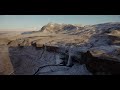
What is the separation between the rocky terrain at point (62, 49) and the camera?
2.92m

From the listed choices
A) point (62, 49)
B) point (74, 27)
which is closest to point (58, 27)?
point (74, 27)

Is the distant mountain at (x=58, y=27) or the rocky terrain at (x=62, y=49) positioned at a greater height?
the distant mountain at (x=58, y=27)

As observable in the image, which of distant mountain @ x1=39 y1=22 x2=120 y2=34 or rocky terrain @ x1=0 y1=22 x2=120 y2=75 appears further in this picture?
distant mountain @ x1=39 y1=22 x2=120 y2=34

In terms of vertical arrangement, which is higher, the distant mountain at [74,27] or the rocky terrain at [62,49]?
the distant mountain at [74,27]

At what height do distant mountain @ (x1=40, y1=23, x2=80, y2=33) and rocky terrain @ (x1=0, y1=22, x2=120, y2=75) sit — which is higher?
distant mountain @ (x1=40, y1=23, x2=80, y2=33)

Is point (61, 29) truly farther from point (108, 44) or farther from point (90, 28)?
point (108, 44)

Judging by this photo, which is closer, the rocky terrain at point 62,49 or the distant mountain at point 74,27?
the rocky terrain at point 62,49

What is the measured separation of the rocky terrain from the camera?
2.92 metres

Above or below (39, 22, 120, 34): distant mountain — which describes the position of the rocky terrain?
below

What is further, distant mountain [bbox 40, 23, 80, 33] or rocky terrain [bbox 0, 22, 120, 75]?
distant mountain [bbox 40, 23, 80, 33]

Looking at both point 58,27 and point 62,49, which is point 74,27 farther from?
point 62,49

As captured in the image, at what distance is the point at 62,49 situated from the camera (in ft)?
9.84
